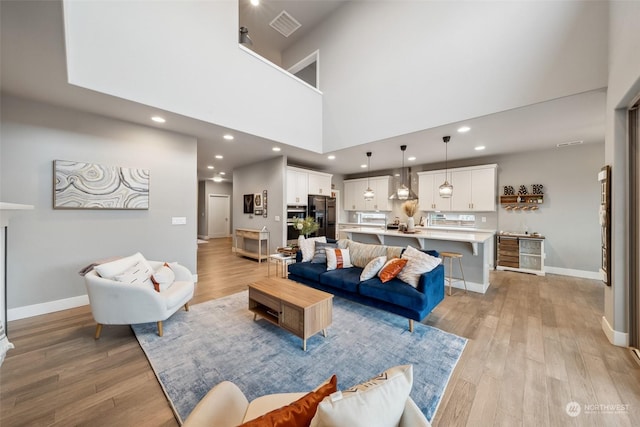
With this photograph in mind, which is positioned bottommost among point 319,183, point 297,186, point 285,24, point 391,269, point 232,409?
point 232,409

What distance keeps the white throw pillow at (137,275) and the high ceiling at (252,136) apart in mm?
2096

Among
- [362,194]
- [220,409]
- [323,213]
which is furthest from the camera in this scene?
[362,194]

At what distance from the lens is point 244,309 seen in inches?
128

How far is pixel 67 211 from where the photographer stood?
10.6 feet

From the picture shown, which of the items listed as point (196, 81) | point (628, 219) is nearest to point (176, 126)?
point (196, 81)

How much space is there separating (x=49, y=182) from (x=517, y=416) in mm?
5490

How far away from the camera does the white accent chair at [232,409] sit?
32.0 inches

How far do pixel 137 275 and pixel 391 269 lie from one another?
3.02 metres

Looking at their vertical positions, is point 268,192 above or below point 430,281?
above

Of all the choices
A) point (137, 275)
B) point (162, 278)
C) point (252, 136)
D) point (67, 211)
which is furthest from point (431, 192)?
point (67, 211)

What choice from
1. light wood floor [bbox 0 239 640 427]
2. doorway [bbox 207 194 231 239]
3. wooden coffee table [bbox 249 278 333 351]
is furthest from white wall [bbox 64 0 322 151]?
doorway [bbox 207 194 231 239]

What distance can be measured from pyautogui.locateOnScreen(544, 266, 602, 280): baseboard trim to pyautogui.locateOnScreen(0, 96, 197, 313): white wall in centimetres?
781

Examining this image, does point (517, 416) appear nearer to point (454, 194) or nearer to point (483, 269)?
point (483, 269)

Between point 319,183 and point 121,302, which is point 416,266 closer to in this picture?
point 121,302
